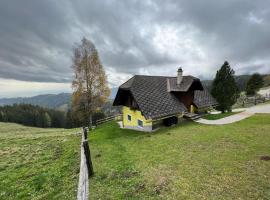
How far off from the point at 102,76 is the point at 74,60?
4.77 m

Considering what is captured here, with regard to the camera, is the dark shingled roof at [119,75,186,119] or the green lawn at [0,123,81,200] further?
the dark shingled roof at [119,75,186,119]

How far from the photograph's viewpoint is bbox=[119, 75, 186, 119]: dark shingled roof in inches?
832

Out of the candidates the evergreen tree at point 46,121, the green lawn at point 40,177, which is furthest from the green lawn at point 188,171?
the evergreen tree at point 46,121

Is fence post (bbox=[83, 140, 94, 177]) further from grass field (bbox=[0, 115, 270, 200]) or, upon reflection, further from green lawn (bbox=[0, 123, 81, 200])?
green lawn (bbox=[0, 123, 81, 200])

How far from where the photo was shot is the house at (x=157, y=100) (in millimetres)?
21516

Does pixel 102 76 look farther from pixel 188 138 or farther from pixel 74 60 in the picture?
pixel 188 138

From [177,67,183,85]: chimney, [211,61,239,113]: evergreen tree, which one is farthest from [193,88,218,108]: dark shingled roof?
[177,67,183,85]: chimney

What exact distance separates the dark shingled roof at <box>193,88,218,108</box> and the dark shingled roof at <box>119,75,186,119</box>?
171 inches

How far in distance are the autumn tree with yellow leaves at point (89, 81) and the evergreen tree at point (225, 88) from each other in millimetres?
19198

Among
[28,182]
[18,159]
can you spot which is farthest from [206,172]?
[18,159]

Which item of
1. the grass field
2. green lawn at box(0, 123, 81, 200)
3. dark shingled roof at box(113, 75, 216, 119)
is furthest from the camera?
dark shingled roof at box(113, 75, 216, 119)

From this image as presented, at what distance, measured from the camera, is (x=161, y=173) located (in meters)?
8.82

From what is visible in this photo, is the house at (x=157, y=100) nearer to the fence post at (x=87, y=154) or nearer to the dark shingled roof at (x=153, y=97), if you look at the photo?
the dark shingled roof at (x=153, y=97)

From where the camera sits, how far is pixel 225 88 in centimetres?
2967
